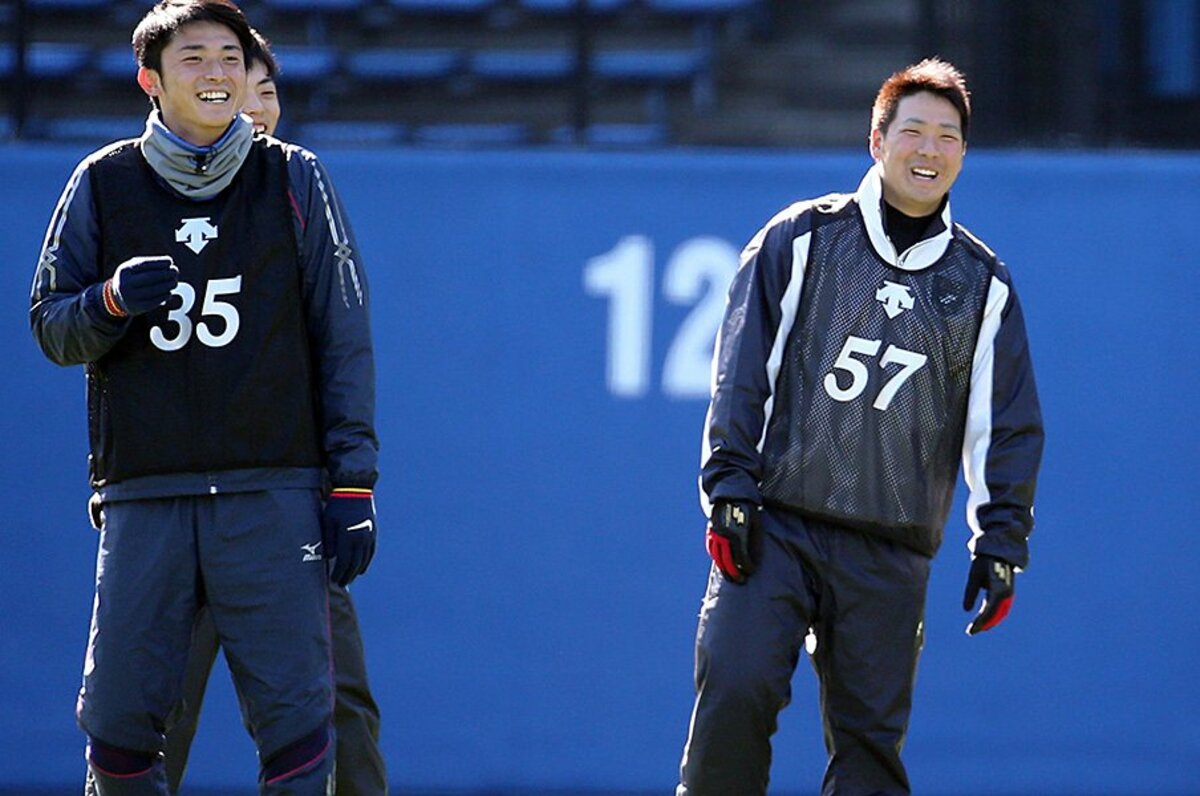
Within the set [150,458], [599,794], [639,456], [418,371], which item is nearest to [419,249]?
[418,371]

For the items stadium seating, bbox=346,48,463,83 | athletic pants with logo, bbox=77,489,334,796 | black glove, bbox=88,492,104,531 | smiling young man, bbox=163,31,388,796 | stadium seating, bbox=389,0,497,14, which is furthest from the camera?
stadium seating, bbox=389,0,497,14

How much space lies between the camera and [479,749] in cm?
619

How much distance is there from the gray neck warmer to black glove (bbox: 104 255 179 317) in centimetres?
28

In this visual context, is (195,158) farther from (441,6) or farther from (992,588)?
(441,6)

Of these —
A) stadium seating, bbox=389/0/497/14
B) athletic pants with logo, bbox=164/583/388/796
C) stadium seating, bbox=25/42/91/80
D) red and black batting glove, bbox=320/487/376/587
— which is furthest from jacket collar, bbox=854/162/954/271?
stadium seating, bbox=25/42/91/80

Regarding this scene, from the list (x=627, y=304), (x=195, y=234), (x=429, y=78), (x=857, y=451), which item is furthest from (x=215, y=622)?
(x=429, y=78)

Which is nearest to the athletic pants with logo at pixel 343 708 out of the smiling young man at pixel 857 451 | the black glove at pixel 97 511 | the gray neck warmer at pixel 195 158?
the black glove at pixel 97 511

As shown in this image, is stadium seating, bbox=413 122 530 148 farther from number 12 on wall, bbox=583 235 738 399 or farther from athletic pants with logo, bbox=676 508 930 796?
athletic pants with logo, bbox=676 508 930 796

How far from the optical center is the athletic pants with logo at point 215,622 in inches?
160

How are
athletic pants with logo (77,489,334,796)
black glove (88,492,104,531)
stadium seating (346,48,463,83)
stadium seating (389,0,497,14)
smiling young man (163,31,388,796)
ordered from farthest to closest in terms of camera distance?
1. stadium seating (389,0,497,14)
2. stadium seating (346,48,463,83)
3. smiling young man (163,31,388,796)
4. black glove (88,492,104,531)
5. athletic pants with logo (77,489,334,796)

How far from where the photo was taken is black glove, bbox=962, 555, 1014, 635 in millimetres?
4477

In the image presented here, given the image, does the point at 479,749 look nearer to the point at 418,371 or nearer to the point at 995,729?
the point at 418,371

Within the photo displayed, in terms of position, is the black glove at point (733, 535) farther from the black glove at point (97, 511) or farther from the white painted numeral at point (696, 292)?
the white painted numeral at point (696, 292)

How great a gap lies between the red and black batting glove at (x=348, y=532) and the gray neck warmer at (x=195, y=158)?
29.0 inches
